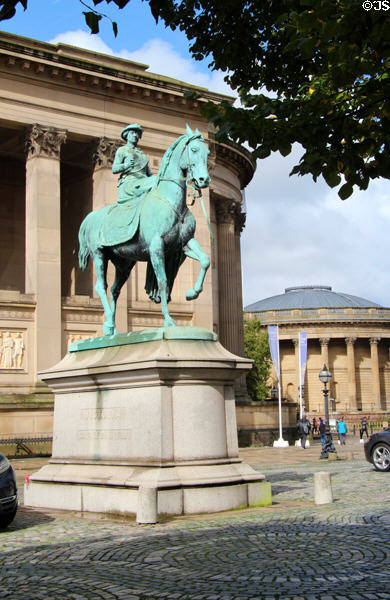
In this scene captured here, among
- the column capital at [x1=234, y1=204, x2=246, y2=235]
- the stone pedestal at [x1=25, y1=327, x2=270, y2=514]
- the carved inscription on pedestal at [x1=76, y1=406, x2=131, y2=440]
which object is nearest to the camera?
the stone pedestal at [x1=25, y1=327, x2=270, y2=514]

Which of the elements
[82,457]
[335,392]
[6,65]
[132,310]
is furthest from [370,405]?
[82,457]

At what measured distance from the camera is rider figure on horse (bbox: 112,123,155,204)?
48.9ft

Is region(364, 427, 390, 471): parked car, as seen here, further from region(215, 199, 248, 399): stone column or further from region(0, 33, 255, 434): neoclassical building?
region(215, 199, 248, 399): stone column

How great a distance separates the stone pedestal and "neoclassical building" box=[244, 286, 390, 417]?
9061 centimetres

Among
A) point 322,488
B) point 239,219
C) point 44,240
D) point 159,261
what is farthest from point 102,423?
point 239,219

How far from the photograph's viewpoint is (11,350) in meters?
34.7

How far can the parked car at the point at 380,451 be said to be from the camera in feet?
71.2

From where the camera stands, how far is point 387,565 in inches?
330

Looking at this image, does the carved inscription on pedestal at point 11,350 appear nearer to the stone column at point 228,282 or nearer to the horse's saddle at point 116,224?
the stone column at point 228,282

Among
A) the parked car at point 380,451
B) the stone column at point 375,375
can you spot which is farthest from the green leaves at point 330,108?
the stone column at point 375,375

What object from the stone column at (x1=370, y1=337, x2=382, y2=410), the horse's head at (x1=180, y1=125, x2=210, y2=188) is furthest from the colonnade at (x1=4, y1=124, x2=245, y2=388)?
the stone column at (x1=370, y1=337, x2=382, y2=410)

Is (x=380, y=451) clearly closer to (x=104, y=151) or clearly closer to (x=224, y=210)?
(x=104, y=151)

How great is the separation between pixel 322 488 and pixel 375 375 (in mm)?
94706

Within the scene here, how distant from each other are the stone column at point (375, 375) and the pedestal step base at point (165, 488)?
94.1m
